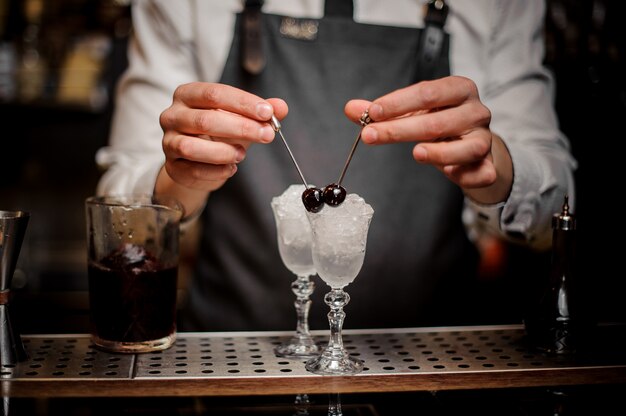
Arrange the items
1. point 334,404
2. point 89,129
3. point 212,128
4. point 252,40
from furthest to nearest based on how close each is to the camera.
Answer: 1. point 89,129
2. point 252,40
3. point 212,128
4. point 334,404

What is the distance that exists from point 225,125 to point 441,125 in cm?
39

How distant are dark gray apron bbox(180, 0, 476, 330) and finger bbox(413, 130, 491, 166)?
2.00ft

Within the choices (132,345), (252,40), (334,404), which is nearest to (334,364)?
(334,404)

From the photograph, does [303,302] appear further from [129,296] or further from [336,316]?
[129,296]

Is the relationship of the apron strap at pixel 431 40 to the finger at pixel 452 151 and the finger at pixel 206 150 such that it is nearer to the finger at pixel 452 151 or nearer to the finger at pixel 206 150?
the finger at pixel 452 151

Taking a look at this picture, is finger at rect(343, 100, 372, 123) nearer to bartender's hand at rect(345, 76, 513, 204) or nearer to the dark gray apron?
bartender's hand at rect(345, 76, 513, 204)

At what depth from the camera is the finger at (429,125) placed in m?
1.31

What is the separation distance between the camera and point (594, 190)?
2.77 m

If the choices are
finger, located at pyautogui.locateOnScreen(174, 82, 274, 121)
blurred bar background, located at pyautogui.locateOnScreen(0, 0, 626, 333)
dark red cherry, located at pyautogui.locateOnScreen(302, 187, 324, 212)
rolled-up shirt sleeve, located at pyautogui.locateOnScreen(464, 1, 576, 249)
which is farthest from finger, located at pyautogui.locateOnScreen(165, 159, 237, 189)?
blurred bar background, located at pyautogui.locateOnScreen(0, 0, 626, 333)

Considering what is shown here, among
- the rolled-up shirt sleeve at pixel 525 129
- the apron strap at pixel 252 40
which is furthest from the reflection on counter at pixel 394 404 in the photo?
the apron strap at pixel 252 40

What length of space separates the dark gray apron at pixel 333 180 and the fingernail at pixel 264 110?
2.11 ft

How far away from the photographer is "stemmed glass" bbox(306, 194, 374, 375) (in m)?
1.22

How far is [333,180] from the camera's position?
1939mm

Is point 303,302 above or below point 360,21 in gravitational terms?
below
